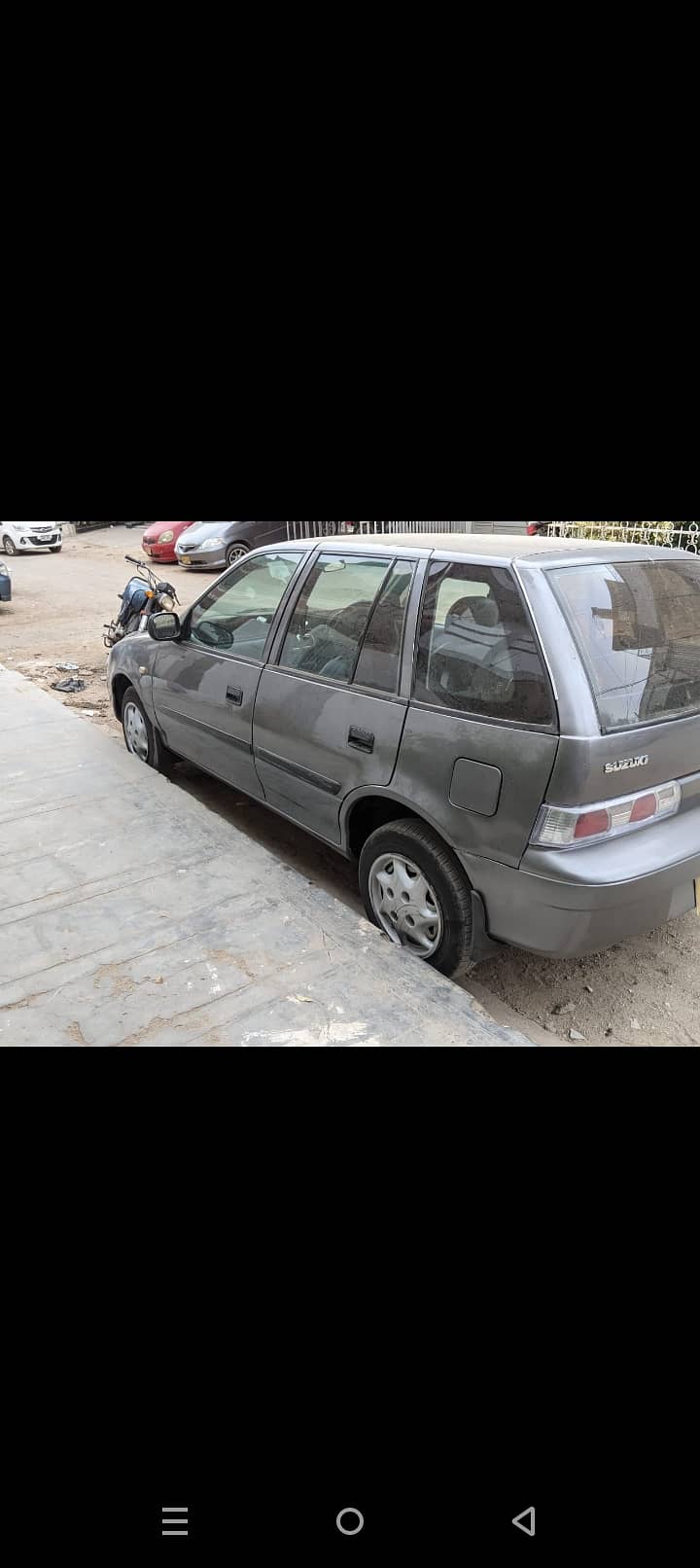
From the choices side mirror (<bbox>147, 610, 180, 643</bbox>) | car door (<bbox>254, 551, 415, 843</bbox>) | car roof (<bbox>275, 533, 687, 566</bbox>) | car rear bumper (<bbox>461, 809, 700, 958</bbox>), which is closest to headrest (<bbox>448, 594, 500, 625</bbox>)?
car roof (<bbox>275, 533, 687, 566</bbox>)

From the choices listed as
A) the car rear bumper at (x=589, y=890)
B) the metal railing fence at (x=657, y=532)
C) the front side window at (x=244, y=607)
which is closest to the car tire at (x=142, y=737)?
the front side window at (x=244, y=607)

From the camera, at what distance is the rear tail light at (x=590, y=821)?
8.97 ft

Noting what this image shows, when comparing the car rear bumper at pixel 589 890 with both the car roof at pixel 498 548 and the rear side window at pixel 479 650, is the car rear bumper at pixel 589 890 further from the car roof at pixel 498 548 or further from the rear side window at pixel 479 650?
the car roof at pixel 498 548

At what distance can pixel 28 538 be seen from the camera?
1905 cm

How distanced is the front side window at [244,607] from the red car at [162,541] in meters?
11.6

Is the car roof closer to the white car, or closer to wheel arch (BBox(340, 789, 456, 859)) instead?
wheel arch (BBox(340, 789, 456, 859))

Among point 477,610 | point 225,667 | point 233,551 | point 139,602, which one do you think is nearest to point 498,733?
point 477,610

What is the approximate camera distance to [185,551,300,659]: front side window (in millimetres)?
4230

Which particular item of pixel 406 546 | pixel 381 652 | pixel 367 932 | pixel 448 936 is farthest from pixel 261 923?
pixel 406 546

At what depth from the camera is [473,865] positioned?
9.96 feet

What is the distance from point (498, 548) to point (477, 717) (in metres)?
0.73

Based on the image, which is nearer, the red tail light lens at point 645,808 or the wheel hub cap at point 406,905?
the red tail light lens at point 645,808

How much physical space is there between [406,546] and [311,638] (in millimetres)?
672

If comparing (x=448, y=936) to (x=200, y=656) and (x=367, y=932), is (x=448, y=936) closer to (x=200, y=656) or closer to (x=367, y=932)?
(x=367, y=932)
